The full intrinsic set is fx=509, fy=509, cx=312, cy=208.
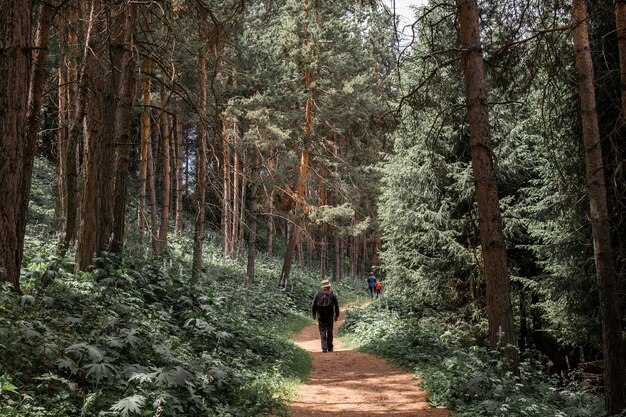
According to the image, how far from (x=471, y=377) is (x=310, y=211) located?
50.6 feet

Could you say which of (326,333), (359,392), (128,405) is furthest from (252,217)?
(128,405)

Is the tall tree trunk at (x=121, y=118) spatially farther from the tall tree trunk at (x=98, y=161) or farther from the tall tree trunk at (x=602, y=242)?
the tall tree trunk at (x=602, y=242)

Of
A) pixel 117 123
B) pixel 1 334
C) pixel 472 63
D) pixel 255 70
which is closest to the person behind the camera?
pixel 1 334

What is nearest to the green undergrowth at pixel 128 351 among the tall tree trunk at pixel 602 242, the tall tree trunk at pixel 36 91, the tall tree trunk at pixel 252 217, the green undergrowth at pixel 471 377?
the tall tree trunk at pixel 36 91

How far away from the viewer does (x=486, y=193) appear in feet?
23.6

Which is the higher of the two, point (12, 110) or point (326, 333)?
point (12, 110)

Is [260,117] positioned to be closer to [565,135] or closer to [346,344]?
[346,344]

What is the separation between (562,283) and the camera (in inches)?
428

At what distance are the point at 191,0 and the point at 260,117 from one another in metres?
13.2

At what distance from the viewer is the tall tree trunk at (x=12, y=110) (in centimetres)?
503

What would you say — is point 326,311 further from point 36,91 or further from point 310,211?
point 310,211

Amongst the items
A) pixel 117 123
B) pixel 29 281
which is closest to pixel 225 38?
pixel 117 123

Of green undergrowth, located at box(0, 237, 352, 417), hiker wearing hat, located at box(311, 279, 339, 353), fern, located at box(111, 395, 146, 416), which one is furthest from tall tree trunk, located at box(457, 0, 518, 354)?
hiker wearing hat, located at box(311, 279, 339, 353)

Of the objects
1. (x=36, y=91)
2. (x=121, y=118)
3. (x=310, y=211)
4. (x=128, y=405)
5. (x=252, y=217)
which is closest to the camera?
(x=128, y=405)
